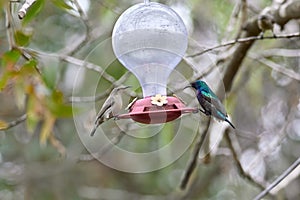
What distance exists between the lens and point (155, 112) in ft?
4.20

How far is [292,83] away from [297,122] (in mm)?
643

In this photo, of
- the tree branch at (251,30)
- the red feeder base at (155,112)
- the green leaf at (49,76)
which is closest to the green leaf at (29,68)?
the green leaf at (49,76)

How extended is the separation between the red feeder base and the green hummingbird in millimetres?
50

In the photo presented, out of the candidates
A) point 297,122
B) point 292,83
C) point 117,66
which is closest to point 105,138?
point 117,66

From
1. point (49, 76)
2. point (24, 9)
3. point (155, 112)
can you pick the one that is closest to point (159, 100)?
point (155, 112)

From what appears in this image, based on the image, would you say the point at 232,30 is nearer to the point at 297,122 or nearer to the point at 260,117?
the point at 260,117

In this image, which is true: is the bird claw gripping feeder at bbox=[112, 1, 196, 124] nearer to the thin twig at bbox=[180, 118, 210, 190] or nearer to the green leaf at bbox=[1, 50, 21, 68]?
the green leaf at bbox=[1, 50, 21, 68]

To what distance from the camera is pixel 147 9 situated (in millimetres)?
1443

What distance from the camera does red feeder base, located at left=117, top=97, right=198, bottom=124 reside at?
1.28 meters

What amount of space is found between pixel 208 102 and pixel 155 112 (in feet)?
0.48

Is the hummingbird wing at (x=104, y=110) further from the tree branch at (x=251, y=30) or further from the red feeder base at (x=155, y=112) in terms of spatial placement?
the tree branch at (x=251, y=30)

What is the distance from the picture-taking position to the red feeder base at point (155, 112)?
128 cm

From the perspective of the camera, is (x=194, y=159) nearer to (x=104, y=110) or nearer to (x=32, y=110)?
(x=32, y=110)

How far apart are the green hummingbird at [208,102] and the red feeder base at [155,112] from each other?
5 cm
